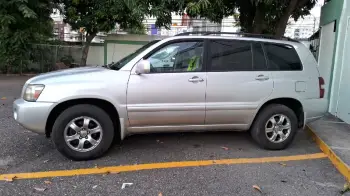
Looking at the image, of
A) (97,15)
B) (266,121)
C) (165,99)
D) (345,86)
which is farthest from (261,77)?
(97,15)

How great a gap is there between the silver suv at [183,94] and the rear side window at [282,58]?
2 cm

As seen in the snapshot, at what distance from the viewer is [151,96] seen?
4.67 metres

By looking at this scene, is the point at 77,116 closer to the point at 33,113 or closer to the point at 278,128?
the point at 33,113

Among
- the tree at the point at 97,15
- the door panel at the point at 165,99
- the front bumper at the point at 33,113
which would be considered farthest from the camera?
the tree at the point at 97,15

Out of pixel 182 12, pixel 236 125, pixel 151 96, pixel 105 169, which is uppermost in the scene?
pixel 182 12

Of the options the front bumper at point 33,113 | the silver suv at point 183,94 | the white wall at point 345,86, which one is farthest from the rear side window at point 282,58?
the front bumper at point 33,113

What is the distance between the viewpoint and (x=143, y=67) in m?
4.54

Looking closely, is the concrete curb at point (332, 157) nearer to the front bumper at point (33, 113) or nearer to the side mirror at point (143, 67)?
the side mirror at point (143, 67)

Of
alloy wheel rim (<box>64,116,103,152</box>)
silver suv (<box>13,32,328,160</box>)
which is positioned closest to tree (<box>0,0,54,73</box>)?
silver suv (<box>13,32,328,160</box>)

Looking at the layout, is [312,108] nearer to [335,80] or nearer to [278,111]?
[278,111]

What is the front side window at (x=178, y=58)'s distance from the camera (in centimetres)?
480

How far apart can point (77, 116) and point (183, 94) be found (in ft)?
4.84

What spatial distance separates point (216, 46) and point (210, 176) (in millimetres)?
1933

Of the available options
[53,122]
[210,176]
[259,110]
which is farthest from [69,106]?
[259,110]
